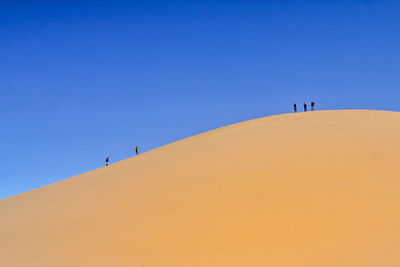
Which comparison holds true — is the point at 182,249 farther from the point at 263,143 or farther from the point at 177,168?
the point at 263,143

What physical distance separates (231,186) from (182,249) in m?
2.97

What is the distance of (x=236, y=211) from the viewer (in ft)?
23.3

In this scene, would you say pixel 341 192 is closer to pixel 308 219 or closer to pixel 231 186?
pixel 308 219

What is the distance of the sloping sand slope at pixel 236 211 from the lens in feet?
18.4

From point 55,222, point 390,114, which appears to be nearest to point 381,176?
point 55,222

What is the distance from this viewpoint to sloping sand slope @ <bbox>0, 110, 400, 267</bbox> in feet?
18.4

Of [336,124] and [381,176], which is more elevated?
[336,124]

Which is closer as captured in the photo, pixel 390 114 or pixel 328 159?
pixel 328 159

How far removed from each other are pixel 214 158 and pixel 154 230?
5.23m

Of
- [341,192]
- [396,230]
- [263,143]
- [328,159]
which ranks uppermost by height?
[263,143]

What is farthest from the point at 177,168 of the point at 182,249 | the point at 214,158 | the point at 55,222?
the point at 182,249

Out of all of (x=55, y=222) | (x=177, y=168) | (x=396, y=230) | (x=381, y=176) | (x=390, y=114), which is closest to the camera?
(x=396, y=230)

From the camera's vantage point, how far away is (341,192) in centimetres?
712

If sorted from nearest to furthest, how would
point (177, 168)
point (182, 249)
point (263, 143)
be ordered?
point (182, 249) → point (177, 168) → point (263, 143)
